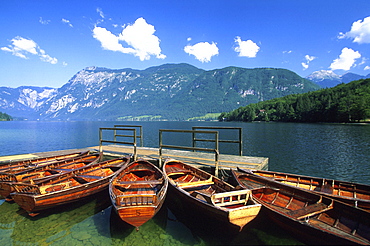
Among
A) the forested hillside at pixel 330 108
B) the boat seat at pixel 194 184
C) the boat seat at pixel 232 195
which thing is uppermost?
the forested hillside at pixel 330 108

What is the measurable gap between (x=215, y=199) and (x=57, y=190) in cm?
741

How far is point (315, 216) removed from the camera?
616 cm

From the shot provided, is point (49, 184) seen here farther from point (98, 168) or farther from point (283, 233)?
point (283, 233)

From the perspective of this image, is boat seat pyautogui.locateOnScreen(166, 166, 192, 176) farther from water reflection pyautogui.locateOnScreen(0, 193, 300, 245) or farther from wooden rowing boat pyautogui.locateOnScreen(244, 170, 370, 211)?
wooden rowing boat pyautogui.locateOnScreen(244, 170, 370, 211)

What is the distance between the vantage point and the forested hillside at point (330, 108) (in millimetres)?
79294

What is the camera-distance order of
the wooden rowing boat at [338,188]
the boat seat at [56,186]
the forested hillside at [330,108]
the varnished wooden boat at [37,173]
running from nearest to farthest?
the wooden rowing boat at [338,188] → the boat seat at [56,186] → the varnished wooden boat at [37,173] → the forested hillside at [330,108]

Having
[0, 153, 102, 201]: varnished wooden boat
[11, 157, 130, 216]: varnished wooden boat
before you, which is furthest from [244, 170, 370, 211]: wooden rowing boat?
[0, 153, 102, 201]: varnished wooden boat

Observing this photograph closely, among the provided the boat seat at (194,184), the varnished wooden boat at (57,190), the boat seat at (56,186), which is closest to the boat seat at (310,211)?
the boat seat at (194,184)

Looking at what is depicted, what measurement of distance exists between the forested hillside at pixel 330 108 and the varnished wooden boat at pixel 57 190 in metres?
100

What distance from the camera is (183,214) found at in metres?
8.71

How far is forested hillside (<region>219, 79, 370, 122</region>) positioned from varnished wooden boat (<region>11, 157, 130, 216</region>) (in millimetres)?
100406

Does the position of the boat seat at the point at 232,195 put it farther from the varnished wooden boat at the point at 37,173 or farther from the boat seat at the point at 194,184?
the varnished wooden boat at the point at 37,173

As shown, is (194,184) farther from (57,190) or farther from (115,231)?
(57,190)

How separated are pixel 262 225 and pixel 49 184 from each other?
960 cm
